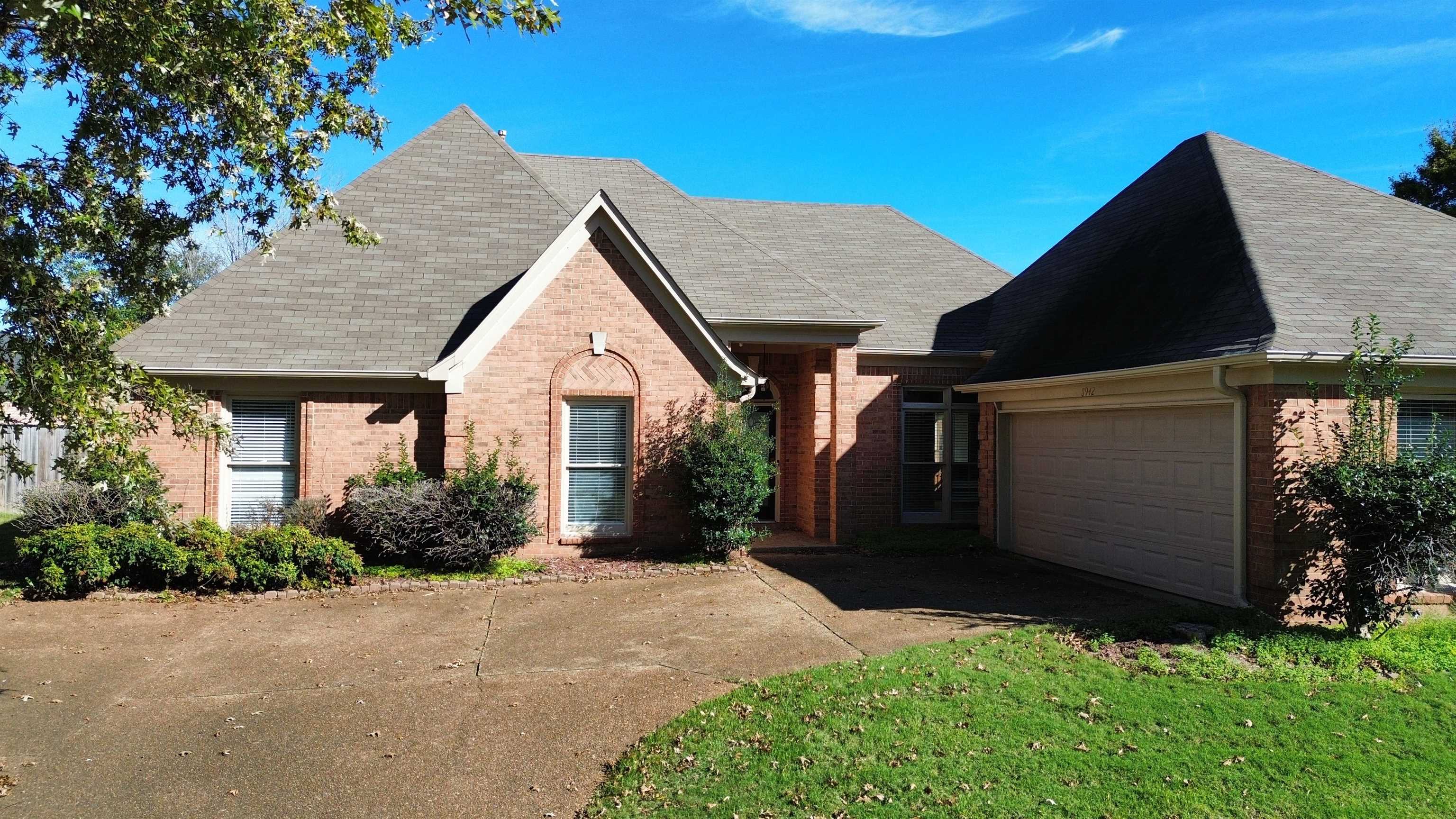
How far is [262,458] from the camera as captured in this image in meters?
12.7

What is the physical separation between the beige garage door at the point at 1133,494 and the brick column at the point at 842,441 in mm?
2656

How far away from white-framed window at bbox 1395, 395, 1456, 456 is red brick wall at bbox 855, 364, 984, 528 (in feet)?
20.3

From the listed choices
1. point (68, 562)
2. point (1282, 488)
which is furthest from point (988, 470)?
point (68, 562)

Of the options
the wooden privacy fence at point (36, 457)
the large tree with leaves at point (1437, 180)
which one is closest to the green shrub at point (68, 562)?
the wooden privacy fence at point (36, 457)

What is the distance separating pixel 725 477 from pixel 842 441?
10.9 feet

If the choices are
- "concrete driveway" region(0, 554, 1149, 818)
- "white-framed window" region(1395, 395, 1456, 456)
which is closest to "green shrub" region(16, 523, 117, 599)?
"concrete driveway" region(0, 554, 1149, 818)

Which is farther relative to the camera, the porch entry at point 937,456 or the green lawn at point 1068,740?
the porch entry at point 937,456

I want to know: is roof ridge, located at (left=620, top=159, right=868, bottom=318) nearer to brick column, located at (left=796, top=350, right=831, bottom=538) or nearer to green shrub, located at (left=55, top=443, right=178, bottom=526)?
brick column, located at (left=796, top=350, right=831, bottom=538)

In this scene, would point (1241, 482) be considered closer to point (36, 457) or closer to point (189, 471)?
point (189, 471)

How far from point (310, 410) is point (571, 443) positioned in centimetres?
377

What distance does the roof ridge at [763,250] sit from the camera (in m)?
14.7

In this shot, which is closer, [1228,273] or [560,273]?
[1228,273]

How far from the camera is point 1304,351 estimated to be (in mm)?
8914

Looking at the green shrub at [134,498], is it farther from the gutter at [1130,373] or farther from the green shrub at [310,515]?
the gutter at [1130,373]
